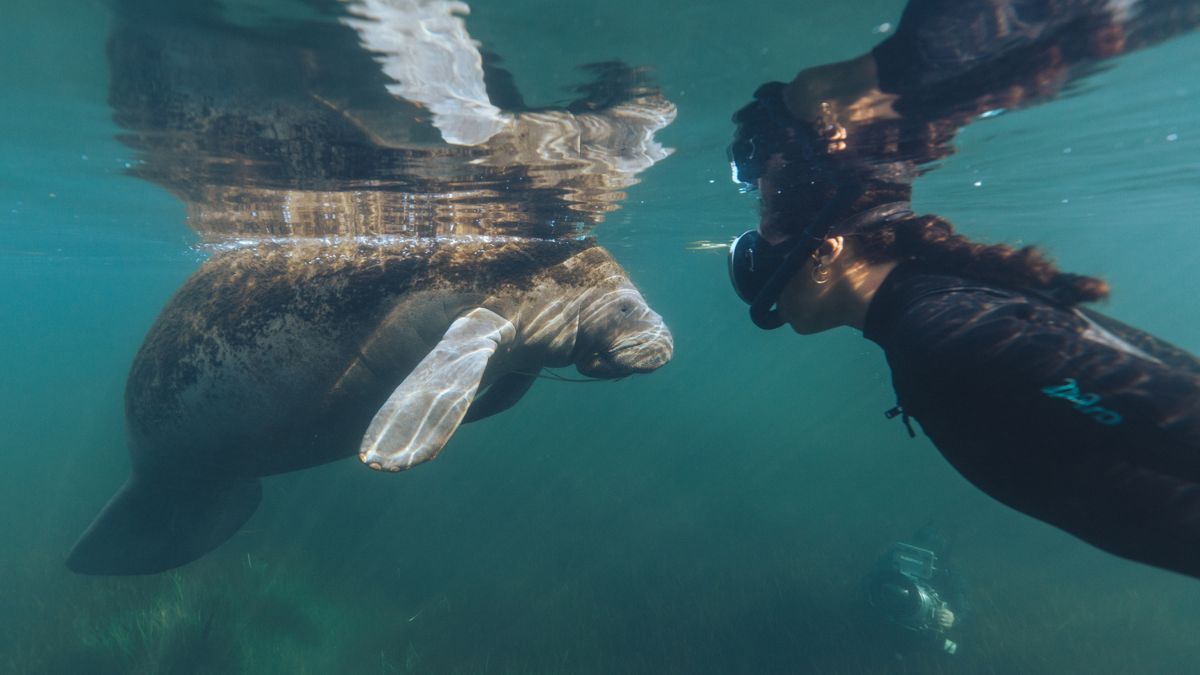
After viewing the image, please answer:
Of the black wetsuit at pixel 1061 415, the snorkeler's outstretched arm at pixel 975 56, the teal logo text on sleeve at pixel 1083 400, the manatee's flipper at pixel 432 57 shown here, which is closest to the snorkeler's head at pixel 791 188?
the snorkeler's outstretched arm at pixel 975 56

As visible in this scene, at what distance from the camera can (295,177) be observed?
345 inches

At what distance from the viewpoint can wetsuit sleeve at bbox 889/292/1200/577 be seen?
56.6 inches

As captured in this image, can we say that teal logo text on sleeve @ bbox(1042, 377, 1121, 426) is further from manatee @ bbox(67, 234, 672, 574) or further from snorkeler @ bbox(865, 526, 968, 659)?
snorkeler @ bbox(865, 526, 968, 659)

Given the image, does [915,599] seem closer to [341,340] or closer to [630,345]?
[630,345]

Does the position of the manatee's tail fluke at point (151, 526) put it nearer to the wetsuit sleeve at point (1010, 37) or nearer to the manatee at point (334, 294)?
the manatee at point (334, 294)

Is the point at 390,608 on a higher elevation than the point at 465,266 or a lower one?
lower

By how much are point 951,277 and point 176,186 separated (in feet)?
39.9

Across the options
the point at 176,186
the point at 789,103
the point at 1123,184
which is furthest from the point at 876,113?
the point at 1123,184

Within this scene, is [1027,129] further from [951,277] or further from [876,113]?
[951,277]

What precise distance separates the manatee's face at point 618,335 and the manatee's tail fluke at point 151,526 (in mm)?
4663

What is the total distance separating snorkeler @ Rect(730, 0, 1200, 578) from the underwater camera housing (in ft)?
34.7

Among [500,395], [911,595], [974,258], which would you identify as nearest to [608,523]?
[911,595]

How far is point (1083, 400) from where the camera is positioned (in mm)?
1537

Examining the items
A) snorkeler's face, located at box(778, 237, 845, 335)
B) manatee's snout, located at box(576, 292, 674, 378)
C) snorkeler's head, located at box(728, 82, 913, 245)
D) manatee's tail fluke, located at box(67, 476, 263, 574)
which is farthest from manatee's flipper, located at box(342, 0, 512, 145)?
manatee's tail fluke, located at box(67, 476, 263, 574)
